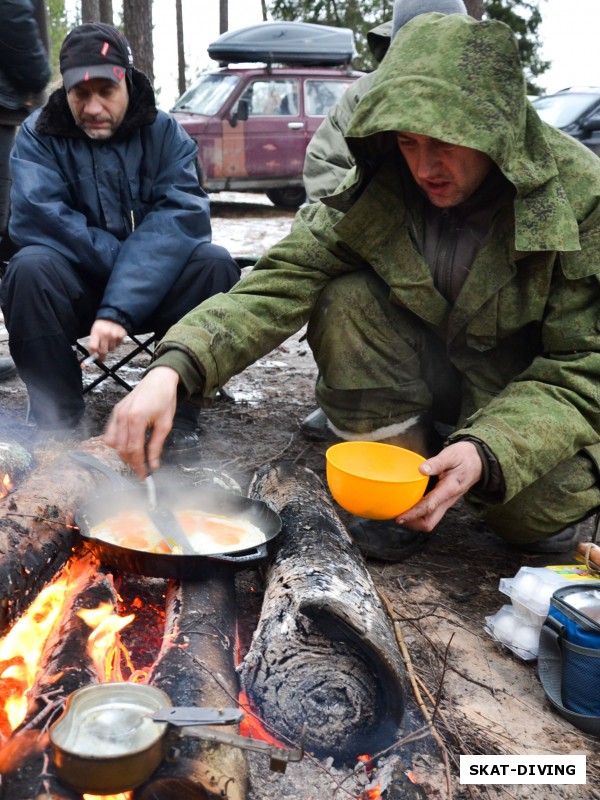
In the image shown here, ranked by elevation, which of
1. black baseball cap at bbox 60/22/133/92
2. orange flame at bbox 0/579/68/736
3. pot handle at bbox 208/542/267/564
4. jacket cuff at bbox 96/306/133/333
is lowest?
orange flame at bbox 0/579/68/736

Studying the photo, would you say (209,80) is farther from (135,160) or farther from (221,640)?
(221,640)

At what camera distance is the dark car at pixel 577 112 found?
10.5 meters

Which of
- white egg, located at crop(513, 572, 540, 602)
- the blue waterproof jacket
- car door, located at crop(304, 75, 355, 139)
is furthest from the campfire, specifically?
car door, located at crop(304, 75, 355, 139)

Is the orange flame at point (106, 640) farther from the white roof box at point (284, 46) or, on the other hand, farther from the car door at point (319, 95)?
the white roof box at point (284, 46)

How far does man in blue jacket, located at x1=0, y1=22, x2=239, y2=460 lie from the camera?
128 inches

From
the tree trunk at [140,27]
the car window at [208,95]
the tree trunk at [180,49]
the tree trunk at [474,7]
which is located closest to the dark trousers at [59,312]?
the tree trunk at [474,7]

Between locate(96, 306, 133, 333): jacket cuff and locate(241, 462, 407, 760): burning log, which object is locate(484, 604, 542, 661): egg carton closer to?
locate(241, 462, 407, 760): burning log

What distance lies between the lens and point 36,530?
214 centimetres

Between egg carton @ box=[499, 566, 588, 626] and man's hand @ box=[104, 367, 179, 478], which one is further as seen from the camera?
egg carton @ box=[499, 566, 588, 626]

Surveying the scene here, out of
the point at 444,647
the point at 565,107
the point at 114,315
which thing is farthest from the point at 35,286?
the point at 565,107

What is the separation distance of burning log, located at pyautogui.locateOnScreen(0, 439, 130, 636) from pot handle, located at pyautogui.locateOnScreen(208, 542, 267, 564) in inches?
19.8

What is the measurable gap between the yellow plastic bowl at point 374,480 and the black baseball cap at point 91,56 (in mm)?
1966

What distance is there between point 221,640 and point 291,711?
25 cm

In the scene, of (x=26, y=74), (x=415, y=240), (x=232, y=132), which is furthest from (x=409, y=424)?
(x=232, y=132)
